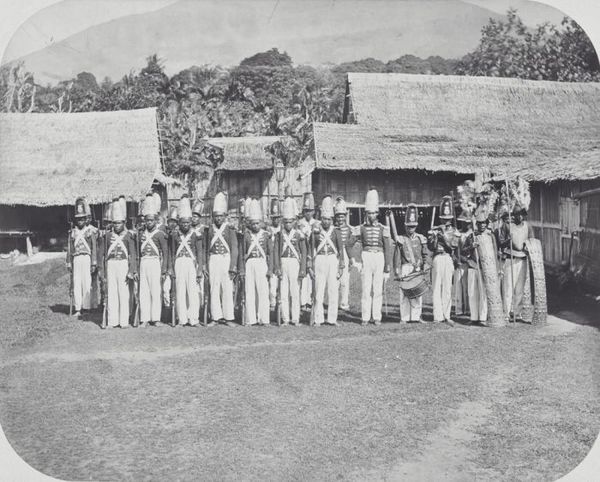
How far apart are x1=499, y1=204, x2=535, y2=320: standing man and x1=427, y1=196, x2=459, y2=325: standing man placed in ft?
2.91

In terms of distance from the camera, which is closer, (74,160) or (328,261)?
(328,261)

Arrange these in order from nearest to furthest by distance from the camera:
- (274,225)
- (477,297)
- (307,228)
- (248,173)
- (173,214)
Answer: (477,297) → (173,214) → (307,228) → (274,225) → (248,173)

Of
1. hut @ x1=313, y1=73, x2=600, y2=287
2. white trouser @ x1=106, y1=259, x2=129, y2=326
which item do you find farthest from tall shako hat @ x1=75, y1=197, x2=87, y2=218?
hut @ x1=313, y1=73, x2=600, y2=287

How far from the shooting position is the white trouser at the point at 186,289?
1051cm

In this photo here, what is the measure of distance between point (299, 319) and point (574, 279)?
5936 mm

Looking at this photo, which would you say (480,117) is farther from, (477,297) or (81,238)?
(81,238)

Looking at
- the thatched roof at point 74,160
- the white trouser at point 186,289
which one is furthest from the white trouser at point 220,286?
the thatched roof at point 74,160

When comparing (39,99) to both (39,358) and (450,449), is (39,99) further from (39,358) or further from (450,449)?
(450,449)

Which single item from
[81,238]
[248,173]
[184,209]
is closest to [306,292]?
[184,209]

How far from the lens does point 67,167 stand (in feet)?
62.2

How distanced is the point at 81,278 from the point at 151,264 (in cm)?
195

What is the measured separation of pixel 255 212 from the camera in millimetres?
10523

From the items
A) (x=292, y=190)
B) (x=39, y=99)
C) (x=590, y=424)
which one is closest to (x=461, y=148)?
(x=292, y=190)

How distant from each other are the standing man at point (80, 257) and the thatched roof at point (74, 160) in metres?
7.07
